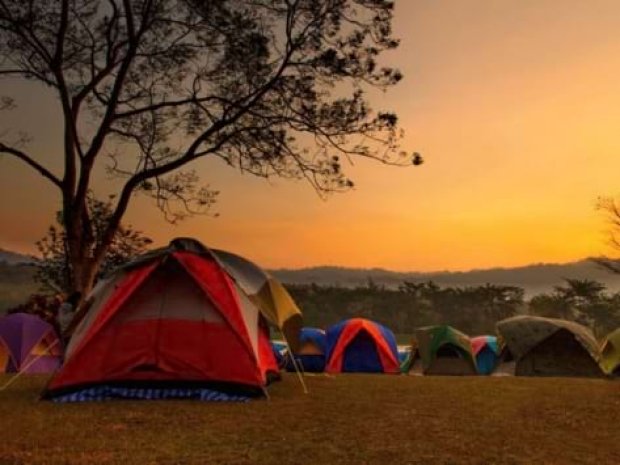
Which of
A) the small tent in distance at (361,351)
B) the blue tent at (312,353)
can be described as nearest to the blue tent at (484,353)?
the small tent in distance at (361,351)

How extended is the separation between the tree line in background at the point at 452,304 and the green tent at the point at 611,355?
35230 mm

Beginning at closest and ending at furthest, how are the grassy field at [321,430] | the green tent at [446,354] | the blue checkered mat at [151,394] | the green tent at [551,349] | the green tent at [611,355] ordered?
the grassy field at [321,430] < the blue checkered mat at [151,394] < the green tent at [551,349] < the green tent at [611,355] < the green tent at [446,354]

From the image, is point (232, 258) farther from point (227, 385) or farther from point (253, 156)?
point (253, 156)

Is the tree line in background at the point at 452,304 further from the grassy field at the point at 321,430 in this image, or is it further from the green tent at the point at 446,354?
the grassy field at the point at 321,430

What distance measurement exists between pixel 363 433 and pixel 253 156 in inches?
504

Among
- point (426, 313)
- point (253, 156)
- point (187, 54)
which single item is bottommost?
point (426, 313)

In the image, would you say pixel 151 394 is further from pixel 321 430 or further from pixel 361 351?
pixel 361 351

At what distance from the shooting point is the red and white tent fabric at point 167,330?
891cm

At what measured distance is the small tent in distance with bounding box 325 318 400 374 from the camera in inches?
789

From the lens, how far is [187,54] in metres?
19.0

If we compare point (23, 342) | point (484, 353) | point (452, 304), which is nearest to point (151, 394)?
point (23, 342)

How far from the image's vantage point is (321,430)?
22.9 feet

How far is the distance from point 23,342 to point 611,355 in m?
16.9

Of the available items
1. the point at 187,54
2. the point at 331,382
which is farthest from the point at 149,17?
the point at 331,382
